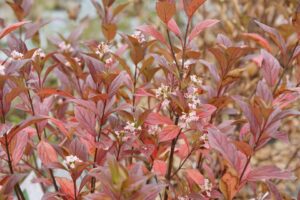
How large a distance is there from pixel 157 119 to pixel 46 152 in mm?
250

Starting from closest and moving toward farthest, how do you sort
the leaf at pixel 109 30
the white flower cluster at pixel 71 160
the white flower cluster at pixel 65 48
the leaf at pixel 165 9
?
the white flower cluster at pixel 71 160
the leaf at pixel 165 9
the leaf at pixel 109 30
the white flower cluster at pixel 65 48

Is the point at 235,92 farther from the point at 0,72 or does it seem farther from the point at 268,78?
the point at 0,72

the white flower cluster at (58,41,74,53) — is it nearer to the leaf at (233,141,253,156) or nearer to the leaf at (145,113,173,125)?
the leaf at (145,113,173,125)

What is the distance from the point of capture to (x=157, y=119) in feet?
3.98

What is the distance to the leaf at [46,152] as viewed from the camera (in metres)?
1.20

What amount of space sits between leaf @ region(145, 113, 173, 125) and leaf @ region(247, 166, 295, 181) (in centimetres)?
21

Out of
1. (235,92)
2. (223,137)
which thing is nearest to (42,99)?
(223,137)

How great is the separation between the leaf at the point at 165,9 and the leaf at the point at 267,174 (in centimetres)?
37

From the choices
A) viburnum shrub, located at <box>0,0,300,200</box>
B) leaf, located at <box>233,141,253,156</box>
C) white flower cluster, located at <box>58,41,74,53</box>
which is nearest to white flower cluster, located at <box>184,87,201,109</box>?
viburnum shrub, located at <box>0,0,300,200</box>

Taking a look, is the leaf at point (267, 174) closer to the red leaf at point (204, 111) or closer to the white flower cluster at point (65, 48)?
the red leaf at point (204, 111)

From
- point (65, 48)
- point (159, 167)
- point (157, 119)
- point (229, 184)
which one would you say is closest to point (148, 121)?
point (157, 119)

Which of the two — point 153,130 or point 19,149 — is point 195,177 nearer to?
point 153,130

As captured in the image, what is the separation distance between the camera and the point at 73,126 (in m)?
1.24

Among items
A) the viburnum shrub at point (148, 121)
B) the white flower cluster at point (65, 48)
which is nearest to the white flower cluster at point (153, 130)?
the viburnum shrub at point (148, 121)
